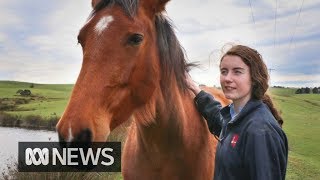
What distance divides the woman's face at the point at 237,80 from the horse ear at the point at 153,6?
0.87m

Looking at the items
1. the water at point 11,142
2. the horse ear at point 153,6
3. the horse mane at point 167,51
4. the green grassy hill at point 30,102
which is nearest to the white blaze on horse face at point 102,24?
the horse ear at point 153,6

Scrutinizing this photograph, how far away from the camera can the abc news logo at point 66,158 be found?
270 cm

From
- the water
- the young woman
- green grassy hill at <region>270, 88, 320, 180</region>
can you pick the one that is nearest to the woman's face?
the young woman

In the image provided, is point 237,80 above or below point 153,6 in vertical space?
below

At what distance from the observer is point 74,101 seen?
2.66 meters

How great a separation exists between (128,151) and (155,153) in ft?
2.08

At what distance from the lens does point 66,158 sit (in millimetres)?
3350

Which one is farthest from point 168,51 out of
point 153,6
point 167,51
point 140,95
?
point 140,95

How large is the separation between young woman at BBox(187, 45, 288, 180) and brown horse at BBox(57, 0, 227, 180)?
685 mm

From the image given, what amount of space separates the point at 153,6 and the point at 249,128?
1.45 m

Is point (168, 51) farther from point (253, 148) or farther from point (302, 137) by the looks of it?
point (302, 137)

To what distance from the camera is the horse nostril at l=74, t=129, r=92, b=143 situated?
2531 millimetres

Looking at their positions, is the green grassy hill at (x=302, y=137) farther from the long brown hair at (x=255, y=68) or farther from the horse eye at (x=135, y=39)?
the horse eye at (x=135, y=39)

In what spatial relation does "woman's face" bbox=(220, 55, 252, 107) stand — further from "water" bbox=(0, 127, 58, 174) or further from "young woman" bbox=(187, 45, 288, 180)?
"water" bbox=(0, 127, 58, 174)
